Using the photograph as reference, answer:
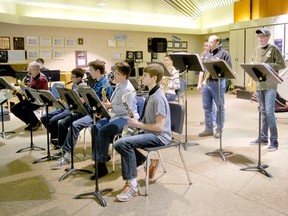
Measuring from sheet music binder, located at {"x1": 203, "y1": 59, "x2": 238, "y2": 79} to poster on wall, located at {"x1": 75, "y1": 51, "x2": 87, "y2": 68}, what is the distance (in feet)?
23.3

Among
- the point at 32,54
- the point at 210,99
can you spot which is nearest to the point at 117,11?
the point at 32,54

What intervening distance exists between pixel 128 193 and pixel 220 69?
200cm

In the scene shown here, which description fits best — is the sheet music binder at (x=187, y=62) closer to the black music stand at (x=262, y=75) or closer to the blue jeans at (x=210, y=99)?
the blue jeans at (x=210, y=99)

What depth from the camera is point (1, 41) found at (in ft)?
30.0

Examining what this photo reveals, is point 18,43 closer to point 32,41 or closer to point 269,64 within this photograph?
point 32,41

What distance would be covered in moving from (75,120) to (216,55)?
7.57 ft

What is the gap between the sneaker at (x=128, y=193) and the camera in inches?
117

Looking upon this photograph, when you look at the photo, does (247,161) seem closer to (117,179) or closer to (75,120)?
(117,179)

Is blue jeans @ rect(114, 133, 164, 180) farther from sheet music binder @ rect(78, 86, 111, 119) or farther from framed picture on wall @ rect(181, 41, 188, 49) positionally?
framed picture on wall @ rect(181, 41, 188, 49)

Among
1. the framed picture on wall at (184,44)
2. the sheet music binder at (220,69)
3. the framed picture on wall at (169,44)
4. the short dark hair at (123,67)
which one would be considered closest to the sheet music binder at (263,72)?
the sheet music binder at (220,69)

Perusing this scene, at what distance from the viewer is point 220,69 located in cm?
412

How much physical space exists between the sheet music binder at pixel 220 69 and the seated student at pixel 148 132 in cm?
119

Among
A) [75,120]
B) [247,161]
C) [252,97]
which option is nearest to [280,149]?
[247,161]

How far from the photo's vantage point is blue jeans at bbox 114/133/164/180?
299 centimetres
